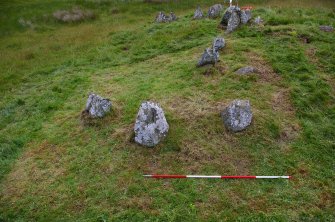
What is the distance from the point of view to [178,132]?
11984mm

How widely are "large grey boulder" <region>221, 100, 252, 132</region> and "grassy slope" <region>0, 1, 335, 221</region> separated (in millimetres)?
238

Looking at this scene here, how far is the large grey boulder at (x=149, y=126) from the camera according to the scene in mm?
11531

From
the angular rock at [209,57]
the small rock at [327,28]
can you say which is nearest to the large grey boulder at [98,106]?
the angular rock at [209,57]

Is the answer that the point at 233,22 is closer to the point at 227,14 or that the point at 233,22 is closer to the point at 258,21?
the point at 227,14

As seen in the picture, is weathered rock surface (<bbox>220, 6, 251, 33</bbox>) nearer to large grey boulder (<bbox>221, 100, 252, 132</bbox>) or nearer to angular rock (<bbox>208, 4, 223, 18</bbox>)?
angular rock (<bbox>208, 4, 223, 18</bbox>)

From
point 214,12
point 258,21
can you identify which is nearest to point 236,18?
point 258,21

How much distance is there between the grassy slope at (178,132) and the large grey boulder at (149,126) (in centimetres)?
35

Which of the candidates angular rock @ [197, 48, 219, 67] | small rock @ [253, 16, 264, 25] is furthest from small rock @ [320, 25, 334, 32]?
angular rock @ [197, 48, 219, 67]

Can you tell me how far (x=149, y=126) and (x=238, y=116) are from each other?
9.45 feet

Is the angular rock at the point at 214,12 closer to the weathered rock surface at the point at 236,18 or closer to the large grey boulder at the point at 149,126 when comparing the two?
the weathered rock surface at the point at 236,18

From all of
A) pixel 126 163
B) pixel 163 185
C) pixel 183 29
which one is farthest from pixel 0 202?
pixel 183 29

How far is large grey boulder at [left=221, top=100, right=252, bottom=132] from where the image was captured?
11.8 meters

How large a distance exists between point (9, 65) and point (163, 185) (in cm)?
1486

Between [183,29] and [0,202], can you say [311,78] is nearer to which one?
[183,29]
